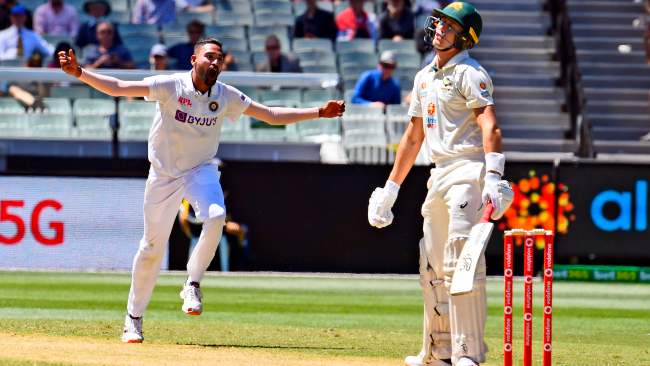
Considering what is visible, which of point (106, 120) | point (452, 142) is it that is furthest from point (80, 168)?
point (452, 142)

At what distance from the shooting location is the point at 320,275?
1903 cm

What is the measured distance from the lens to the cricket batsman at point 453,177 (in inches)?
336

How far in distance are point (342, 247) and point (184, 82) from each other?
9279 mm

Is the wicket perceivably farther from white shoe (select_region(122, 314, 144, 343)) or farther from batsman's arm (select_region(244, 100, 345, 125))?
white shoe (select_region(122, 314, 144, 343))

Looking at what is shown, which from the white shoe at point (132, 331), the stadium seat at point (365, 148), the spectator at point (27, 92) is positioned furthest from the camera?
the stadium seat at point (365, 148)

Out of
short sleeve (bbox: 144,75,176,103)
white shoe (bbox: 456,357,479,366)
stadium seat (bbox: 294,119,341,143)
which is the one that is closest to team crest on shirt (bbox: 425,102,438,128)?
white shoe (bbox: 456,357,479,366)

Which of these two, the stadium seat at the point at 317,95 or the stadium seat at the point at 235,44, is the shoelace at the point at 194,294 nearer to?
the stadium seat at the point at 317,95

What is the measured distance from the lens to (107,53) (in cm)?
2084

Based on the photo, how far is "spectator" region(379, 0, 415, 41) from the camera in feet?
75.7

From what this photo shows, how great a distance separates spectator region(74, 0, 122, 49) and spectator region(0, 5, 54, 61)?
536 millimetres

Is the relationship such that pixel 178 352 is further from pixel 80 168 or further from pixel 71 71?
pixel 80 168

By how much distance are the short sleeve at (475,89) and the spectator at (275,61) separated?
12280mm

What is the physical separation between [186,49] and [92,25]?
1587mm

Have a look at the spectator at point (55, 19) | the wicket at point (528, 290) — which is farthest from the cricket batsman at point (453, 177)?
the spectator at point (55, 19)
